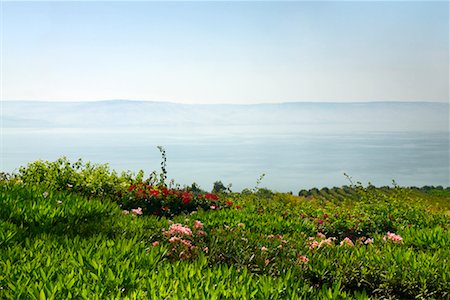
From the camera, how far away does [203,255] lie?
5105 millimetres

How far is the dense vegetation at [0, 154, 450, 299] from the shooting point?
4.16 m

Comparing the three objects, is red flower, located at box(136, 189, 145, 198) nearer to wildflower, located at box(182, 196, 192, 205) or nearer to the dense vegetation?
the dense vegetation

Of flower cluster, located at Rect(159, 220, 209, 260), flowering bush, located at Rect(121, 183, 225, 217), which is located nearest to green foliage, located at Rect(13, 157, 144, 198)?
flowering bush, located at Rect(121, 183, 225, 217)

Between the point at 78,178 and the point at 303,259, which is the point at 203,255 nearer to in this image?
the point at 303,259

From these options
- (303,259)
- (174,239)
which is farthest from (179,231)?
(303,259)

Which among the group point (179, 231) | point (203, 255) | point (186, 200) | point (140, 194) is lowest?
point (186, 200)

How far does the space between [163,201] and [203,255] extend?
646 cm

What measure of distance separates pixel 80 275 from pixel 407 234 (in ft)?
18.3

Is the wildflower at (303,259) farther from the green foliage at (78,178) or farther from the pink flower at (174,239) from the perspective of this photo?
the green foliage at (78,178)

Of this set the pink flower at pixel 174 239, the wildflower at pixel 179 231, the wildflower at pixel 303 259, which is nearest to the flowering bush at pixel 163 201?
the wildflower at pixel 179 231

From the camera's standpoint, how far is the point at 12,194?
25.4ft

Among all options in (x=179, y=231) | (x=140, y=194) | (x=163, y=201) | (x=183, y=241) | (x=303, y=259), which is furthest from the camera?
(x=163, y=201)

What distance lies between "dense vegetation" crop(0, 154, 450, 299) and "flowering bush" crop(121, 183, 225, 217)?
0.20 feet

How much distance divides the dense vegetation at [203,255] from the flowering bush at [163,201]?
6 cm
